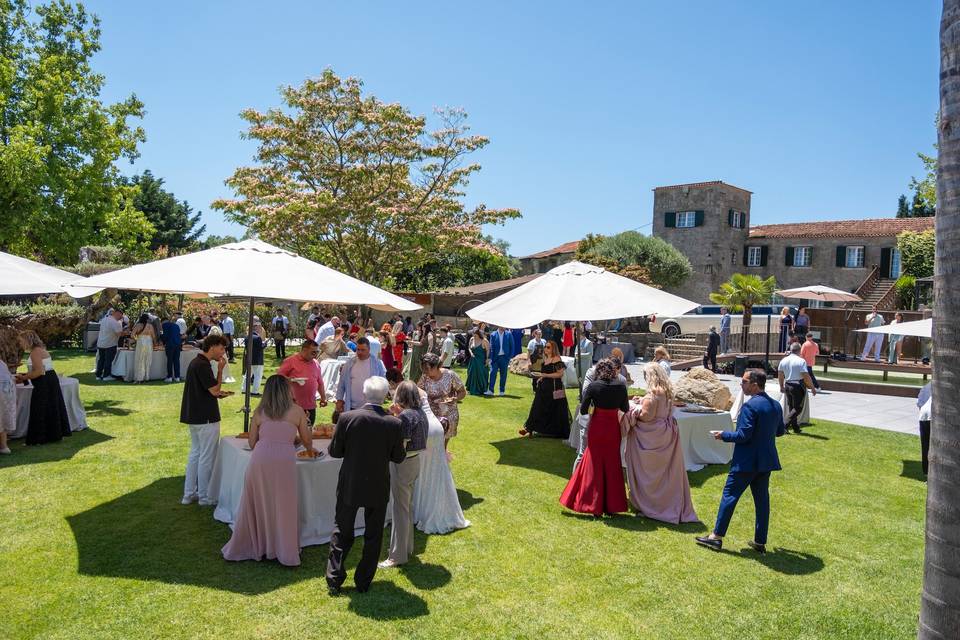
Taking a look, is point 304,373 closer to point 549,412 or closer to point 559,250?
point 549,412

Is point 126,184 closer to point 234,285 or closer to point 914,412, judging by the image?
point 234,285

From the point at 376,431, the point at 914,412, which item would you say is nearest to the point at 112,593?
the point at 376,431

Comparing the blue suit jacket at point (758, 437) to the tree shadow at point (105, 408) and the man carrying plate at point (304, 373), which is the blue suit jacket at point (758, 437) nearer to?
the man carrying plate at point (304, 373)

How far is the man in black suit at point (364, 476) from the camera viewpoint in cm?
479

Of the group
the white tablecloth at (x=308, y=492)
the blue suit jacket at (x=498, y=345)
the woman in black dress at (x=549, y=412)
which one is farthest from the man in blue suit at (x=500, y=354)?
the white tablecloth at (x=308, y=492)

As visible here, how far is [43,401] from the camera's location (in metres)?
8.89

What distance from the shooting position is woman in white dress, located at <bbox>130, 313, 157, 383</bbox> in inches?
580

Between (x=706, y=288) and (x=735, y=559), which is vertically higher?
(x=706, y=288)

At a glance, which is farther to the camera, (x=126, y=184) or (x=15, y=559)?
(x=126, y=184)

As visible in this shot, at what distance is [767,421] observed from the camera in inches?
231

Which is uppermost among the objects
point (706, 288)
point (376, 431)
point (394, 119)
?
point (394, 119)

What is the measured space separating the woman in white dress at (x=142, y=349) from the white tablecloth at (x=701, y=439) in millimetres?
10492

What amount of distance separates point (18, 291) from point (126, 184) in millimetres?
23088

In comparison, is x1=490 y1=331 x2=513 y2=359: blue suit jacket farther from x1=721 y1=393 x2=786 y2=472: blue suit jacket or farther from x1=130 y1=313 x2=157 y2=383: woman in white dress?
x1=721 y1=393 x2=786 y2=472: blue suit jacket
